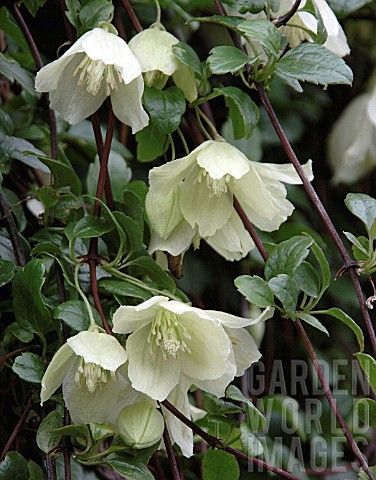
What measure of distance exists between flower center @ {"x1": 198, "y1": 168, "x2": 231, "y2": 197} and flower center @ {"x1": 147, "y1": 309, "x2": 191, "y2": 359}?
0.10 metres

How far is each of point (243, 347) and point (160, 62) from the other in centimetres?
20

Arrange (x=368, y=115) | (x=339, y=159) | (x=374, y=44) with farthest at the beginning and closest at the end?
(x=374, y=44) → (x=339, y=159) → (x=368, y=115)

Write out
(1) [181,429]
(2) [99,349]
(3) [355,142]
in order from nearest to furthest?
Answer: (2) [99,349]
(1) [181,429]
(3) [355,142]

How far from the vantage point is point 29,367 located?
0.59m

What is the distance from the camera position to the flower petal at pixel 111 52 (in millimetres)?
562

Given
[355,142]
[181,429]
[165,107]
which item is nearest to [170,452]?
[181,429]

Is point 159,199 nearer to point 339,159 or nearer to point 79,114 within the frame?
point 79,114

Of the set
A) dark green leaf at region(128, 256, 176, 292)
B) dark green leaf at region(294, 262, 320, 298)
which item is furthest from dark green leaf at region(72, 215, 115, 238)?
dark green leaf at region(294, 262, 320, 298)

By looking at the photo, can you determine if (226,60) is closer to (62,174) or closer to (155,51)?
(155,51)

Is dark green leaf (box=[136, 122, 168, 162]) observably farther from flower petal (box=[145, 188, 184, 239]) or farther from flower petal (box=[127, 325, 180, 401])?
flower petal (box=[127, 325, 180, 401])

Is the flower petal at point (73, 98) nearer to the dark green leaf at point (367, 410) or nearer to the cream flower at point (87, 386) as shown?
the cream flower at point (87, 386)

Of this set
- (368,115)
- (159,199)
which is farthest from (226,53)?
(368,115)

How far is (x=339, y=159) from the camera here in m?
1.15

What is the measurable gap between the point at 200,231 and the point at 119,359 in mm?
148
